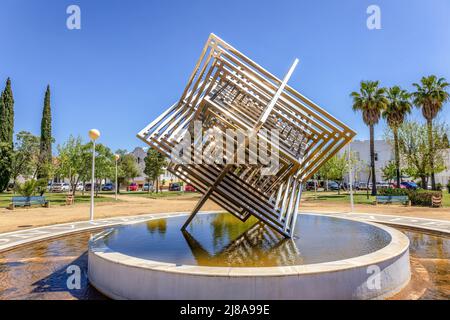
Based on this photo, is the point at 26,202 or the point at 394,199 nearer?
the point at 26,202

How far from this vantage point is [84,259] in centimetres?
923

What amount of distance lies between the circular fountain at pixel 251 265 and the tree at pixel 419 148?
2755 cm

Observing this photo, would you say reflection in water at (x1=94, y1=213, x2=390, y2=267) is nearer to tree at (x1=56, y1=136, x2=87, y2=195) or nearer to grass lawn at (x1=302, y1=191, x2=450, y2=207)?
grass lawn at (x1=302, y1=191, x2=450, y2=207)

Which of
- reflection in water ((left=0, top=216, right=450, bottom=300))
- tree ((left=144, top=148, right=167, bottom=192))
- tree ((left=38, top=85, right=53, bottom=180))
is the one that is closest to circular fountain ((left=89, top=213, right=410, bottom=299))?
reflection in water ((left=0, top=216, right=450, bottom=300))

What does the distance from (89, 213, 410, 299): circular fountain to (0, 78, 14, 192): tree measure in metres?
49.1

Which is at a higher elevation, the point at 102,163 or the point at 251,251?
the point at 102,163

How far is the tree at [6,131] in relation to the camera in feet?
157

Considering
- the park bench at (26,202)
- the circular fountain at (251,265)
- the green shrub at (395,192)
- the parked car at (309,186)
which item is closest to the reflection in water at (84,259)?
the circular fountain at (251,265)

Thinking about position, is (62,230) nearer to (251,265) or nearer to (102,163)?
(251,265)

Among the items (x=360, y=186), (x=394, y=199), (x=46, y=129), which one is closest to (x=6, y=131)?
(x=46, y=129)

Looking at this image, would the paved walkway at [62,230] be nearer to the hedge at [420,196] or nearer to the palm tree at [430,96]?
the hedge at [420,196]

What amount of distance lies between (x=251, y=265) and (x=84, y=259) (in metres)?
5.74

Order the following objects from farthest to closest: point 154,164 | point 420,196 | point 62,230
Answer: point 154,164 → point 420,196 → point 62,230
